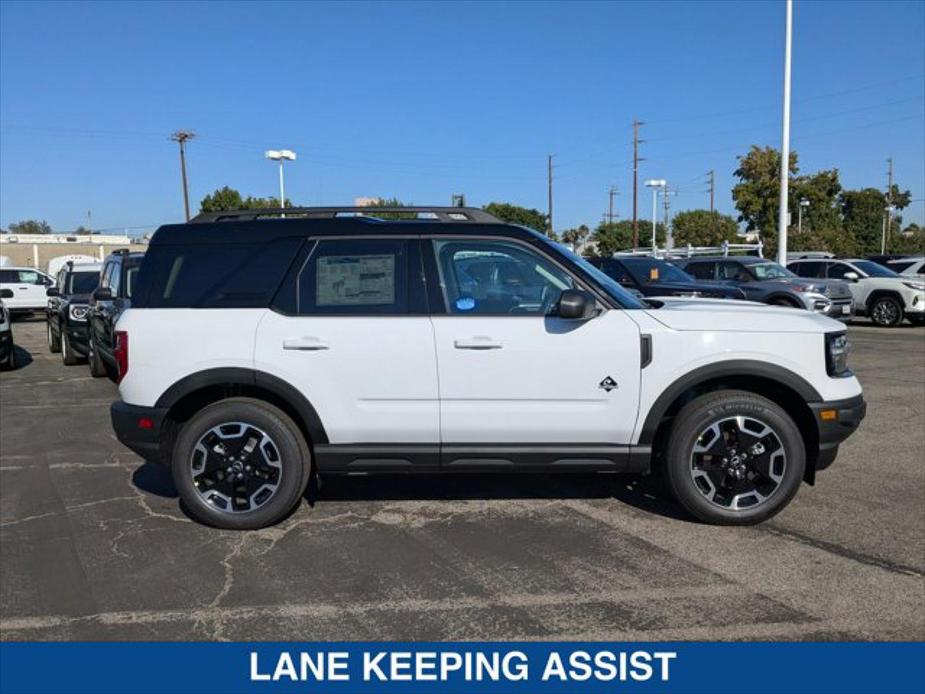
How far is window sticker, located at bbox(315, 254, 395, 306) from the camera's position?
15.4ft

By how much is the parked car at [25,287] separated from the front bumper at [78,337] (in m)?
15.0

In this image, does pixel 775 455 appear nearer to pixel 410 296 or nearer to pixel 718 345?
pixel 718 345

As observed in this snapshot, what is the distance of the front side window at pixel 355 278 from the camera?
4.69 meters

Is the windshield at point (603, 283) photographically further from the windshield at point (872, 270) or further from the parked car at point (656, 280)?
the windshield at point (872, 270)

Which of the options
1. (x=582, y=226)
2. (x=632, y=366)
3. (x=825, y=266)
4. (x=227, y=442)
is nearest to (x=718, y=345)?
(x=632, y=366)

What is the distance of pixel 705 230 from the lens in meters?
66.2

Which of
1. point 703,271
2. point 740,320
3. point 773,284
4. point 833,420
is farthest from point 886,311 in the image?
point 740,320

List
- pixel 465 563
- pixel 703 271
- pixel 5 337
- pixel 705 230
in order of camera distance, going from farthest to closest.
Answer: pixel 705 230 < pixel 703 271 < pixel 5 337 < pixel 465 563

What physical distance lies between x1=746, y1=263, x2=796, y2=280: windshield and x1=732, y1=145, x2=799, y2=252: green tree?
115 ft

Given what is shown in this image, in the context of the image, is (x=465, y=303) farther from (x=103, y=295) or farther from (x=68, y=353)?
(x=68, y=353)

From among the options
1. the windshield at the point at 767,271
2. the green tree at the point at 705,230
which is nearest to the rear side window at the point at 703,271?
the windshield at the point at 767,271

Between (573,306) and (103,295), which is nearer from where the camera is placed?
(573,306)

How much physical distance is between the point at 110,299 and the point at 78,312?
313 centimetres

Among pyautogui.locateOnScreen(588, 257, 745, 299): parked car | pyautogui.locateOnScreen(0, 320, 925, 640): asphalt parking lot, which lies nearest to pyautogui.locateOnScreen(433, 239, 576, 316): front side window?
pyautogui.locateOnScreen(0, 320, 925, 640): asphalt parking lot
